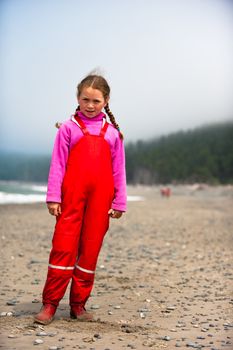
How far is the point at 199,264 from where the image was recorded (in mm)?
7941

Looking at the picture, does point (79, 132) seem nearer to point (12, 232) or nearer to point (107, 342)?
point (107, 342)

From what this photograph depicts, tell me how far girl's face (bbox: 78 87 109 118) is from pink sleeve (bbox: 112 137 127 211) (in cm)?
32

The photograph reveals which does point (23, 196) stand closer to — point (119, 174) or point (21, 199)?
point (21, 199)

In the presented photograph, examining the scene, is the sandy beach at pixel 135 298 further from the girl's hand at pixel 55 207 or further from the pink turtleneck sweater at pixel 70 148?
the pink turtleneck sweater at pixel 70 148

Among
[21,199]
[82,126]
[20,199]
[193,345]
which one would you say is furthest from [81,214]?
[20,199]

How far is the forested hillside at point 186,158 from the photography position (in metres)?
96.9

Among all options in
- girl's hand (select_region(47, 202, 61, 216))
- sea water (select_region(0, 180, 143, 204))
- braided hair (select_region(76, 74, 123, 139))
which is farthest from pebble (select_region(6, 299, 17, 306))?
sea water (select_region(0, 180, 143, 204))

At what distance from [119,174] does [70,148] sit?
47 cm

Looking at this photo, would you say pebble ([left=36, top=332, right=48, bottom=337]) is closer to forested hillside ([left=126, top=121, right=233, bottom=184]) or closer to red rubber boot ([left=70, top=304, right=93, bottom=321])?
red rubber boot ([left=70, top=304, right=93, bottom=321])

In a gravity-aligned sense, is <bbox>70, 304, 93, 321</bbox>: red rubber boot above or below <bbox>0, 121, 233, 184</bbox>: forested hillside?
below

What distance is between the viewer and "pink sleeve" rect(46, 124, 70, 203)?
394 centimetres

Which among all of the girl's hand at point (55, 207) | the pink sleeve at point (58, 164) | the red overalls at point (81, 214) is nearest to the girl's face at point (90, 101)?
the red overalls at point (81, 214)

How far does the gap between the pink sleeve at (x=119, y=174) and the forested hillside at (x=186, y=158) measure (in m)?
86.7

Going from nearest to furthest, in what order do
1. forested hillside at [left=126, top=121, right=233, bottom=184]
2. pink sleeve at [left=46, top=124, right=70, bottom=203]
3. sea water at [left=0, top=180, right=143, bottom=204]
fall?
pink sleeve at [left=46, top=124, right=70, bottom=203], sea water at [left=0, top=180, right=143, bottom=204], forested hillside at [left=126, top=121, right=233, bottom=184]
